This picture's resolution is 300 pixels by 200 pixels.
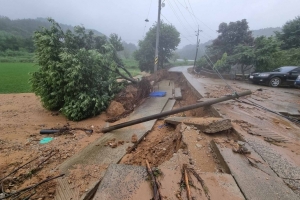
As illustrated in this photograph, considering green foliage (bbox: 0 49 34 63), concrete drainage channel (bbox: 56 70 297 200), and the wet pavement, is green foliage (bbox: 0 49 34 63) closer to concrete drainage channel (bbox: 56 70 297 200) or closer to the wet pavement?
concrete drainage channel (bbox: 56 70 297 200)

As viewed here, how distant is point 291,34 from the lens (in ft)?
48.7

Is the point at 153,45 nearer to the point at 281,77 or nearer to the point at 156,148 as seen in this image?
the point at 281,77

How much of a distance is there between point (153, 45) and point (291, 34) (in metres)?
15.0

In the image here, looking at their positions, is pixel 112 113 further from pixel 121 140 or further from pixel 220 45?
pixel 220 45

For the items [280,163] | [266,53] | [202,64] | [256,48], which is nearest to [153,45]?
[202,64]

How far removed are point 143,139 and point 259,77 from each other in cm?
1059

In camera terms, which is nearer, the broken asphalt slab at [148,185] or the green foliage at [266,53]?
the broken asphalt slab at [148,185]

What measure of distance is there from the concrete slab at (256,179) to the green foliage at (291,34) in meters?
17.8

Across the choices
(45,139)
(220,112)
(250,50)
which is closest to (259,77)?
(250,50)

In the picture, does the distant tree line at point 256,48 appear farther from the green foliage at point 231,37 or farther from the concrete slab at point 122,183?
the concrete slab at point 122,183

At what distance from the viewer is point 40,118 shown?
634 centimetres

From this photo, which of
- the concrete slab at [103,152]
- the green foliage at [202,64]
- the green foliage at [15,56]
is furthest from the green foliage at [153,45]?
the green foliage at [15,56]

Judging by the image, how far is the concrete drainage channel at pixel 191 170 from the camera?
2.02 meters

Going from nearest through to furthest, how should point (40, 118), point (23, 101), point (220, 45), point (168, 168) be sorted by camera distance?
point (168, 168)
point (40, 118)
point (23, 101)
point (220, 45)
